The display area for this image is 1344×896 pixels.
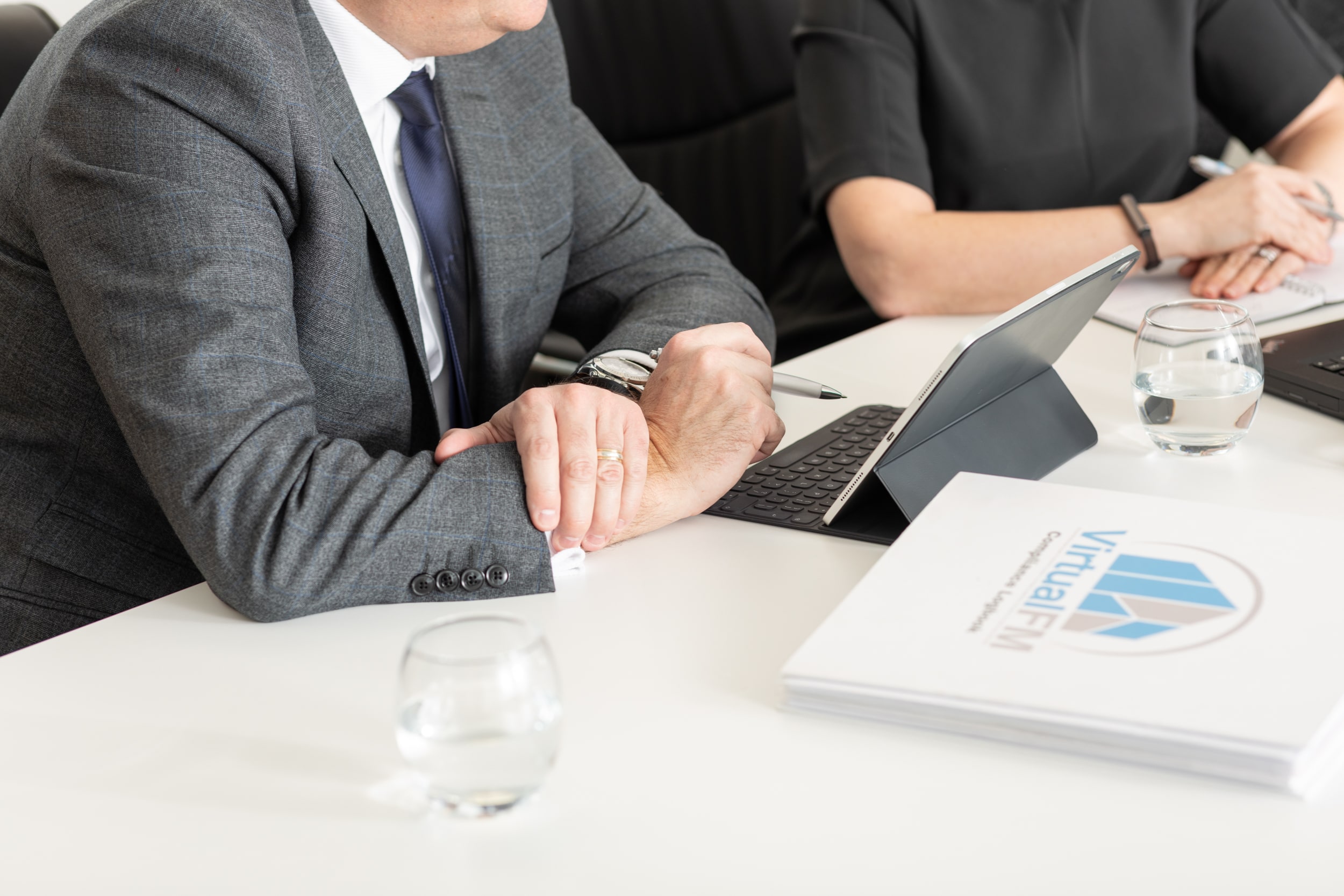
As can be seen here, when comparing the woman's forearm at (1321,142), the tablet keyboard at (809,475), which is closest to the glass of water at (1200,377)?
the tablet keyboard at (809,475)

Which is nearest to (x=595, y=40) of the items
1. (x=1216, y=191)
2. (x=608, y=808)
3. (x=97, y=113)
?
(x=1216, y=191)

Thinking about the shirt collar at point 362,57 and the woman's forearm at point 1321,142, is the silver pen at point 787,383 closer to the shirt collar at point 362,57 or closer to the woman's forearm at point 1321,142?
the shirt collar at point 362,57

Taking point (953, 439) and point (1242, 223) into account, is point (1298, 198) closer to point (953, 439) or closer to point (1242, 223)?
point (1242, 223)

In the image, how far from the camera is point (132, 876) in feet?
1.76

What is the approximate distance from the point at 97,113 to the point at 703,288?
0.61 m

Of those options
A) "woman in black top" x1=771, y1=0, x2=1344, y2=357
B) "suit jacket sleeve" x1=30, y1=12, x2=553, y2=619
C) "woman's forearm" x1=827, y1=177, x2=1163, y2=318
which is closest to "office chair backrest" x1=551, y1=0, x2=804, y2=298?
"woman in black top" x1=771, y1=0, x2=1344, y2=357

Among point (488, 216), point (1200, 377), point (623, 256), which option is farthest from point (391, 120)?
point (1200, 377)

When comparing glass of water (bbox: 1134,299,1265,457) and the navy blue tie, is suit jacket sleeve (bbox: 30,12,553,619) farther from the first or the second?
glass of water (bbox: 1134,299,1265,457)

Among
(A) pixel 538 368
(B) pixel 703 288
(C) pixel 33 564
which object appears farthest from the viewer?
(A) pixel 538 368

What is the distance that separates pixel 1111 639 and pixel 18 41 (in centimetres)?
123

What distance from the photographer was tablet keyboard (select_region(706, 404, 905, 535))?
34.2 inches

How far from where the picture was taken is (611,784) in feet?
1.89

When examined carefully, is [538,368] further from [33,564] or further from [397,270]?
[33,564]

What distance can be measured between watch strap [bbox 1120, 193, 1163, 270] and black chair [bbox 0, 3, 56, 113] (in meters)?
1.17
